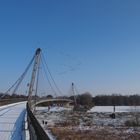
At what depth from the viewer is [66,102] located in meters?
130

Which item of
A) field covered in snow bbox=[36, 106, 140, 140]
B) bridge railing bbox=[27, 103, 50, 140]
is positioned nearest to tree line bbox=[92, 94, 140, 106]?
field covered in snow bbox=[36, 106, 140, 140]

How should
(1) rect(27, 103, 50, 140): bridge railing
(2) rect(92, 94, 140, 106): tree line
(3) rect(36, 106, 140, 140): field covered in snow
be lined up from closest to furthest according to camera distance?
(1) rect(27, 103, 50, 140): bridge railing < (3) rect(36, 106, 140, 140): field covered in snow < (2) rect(92, 94, 140, 106): tree line

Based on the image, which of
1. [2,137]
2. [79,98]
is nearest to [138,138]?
[2,137]

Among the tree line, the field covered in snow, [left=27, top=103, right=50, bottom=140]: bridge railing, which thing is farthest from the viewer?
the tree line

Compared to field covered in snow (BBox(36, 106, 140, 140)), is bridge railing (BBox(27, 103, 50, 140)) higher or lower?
higher

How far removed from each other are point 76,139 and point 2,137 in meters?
7.24

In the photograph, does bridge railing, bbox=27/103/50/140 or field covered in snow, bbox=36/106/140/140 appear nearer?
bridge railing, bbox=27/103/50/140

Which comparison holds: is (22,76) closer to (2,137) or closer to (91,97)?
(2,137)

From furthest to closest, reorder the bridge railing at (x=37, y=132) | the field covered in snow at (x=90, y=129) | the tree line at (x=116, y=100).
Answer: the tree line at (x=116, y=100), the field covered in snow at (x=90, y=129), the bridge railing at (x=37, y=132)

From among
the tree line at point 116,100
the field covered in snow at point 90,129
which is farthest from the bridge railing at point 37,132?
the tree line at point 116,100

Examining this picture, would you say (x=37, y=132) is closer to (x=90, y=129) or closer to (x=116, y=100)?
(x=90, y=129)

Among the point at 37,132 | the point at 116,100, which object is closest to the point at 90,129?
the point at 37,132

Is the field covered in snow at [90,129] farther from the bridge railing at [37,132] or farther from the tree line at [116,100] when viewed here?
the tree line at [116,100]

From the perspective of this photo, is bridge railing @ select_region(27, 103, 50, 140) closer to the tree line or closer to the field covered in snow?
the field covered in snow
